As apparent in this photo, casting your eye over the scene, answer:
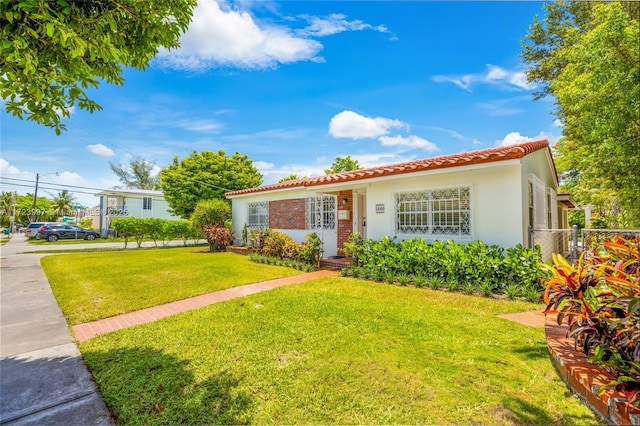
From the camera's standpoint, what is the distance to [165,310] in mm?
6285

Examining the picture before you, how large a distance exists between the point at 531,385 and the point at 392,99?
39.9 ft

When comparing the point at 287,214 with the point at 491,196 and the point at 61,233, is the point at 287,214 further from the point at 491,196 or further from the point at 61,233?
the point at 61,233

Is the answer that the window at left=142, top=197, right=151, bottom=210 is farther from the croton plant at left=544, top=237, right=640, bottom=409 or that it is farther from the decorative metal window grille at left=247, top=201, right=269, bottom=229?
the croton plant at left=544, top=237, right=640, bottom=409

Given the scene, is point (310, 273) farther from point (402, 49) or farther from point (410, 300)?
point (402, 49)

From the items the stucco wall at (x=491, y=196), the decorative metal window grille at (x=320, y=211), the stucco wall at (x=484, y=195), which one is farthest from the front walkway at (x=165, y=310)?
the stucco wall at (x=491, y=196)

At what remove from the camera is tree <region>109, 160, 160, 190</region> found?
160 feet

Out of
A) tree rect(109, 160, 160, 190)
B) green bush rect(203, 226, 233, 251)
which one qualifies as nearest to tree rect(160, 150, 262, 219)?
green bush rect(203, 226, 233, 251)

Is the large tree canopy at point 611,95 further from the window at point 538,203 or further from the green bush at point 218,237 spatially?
the green bush at point 218,237

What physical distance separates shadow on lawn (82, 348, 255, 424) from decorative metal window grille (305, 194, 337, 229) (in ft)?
30.3

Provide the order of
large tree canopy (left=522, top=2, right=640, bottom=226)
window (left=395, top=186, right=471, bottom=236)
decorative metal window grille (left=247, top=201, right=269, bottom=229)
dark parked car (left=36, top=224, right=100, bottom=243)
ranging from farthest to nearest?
dark parked car (left=36, top=224, right=100, bottom=243), decorative metal window grille (left=247, top=201, right=269, bottom=229), window (left=395, top=186, right=471, bottom=236), large tree canopy (left=522, top=2, right=640, bottom=226)

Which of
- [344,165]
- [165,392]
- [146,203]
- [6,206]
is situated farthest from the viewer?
[6,206]

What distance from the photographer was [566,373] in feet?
10.4

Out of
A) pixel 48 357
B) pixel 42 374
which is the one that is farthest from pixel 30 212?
pixel 42 374

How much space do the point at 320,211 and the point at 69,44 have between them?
10777 millimetres
